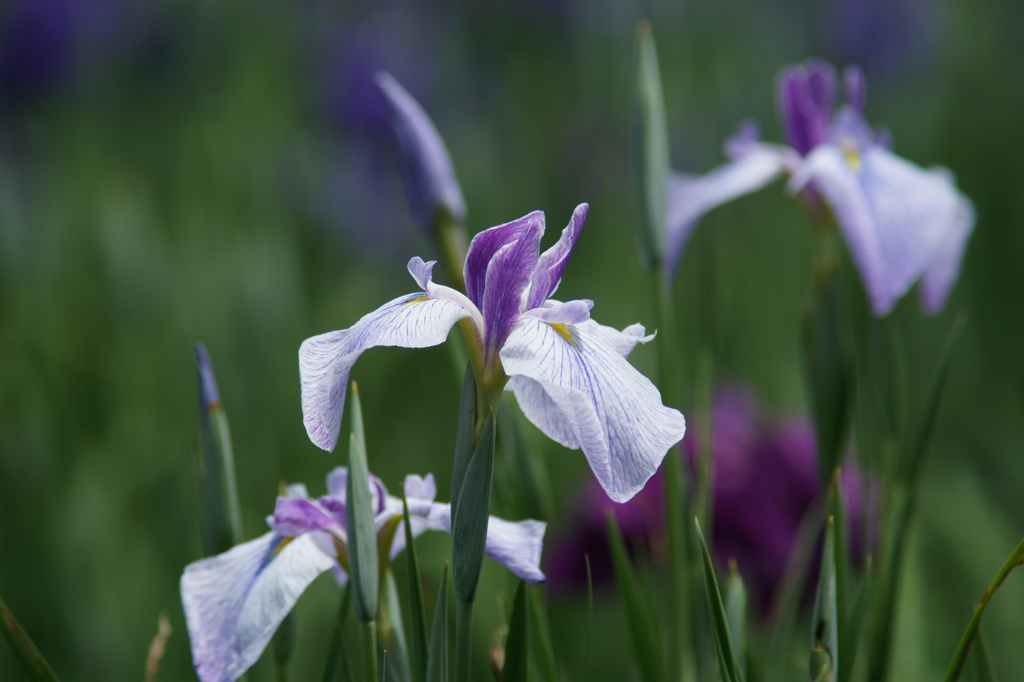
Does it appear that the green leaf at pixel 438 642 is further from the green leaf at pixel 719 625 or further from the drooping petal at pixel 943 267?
the drooping petal at pixel 943 267

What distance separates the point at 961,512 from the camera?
43.2 inches

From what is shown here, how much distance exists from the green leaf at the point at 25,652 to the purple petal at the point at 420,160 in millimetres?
318

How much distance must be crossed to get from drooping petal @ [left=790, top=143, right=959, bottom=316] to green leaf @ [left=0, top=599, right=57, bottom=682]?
47 cm

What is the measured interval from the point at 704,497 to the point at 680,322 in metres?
1.23

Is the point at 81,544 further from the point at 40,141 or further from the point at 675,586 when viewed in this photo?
the point at 40,141

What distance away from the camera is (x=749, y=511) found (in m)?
0.83

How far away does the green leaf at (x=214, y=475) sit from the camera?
1.15ft

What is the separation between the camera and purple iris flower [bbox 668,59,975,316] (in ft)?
1.61

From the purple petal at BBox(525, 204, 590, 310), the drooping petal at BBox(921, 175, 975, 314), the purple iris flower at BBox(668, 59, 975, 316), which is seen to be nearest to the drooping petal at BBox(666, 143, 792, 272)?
the purple iris flower at BBox(668, 59, 975, 316)

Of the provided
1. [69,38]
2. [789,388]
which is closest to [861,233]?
[789,388]

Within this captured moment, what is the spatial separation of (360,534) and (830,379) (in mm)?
346

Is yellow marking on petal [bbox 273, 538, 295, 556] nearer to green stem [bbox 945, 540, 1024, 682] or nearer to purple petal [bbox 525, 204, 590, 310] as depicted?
purple petal [bbox 525, 204, 590, 310]

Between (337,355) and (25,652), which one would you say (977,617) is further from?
(25,652)

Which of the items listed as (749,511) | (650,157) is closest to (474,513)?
(650,157)
